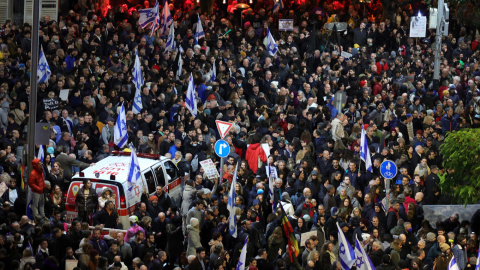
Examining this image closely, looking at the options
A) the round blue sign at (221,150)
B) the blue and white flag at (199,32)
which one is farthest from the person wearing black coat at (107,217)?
the blue and white flag at (199,32)

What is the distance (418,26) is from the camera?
3197 cm

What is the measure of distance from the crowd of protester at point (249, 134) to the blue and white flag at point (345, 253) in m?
0.28

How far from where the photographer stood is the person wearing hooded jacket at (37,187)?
60.8 feet

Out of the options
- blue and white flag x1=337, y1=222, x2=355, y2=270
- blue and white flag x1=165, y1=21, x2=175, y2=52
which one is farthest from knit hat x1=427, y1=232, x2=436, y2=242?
blue and white flag x1=165, y1=21, x2=175, y2=52

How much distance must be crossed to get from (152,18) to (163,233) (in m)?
13.2

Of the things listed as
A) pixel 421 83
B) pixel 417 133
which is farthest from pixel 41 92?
pixel 421 83

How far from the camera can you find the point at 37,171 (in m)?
18.6

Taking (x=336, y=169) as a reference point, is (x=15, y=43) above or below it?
above

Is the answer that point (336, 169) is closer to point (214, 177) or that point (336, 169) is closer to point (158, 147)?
point (214, 177)

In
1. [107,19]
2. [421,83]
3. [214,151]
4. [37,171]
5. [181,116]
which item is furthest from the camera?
[107,19]

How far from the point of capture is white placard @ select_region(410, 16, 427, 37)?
31891 mm

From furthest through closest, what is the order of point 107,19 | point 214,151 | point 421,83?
point 107,19, point 421,83, point 214,151

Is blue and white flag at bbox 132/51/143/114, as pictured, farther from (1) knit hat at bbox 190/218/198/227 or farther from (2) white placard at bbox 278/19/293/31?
(2) white placard at bbox 278/19/293/31

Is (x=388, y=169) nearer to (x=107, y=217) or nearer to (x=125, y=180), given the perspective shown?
(x=125, y=180)
